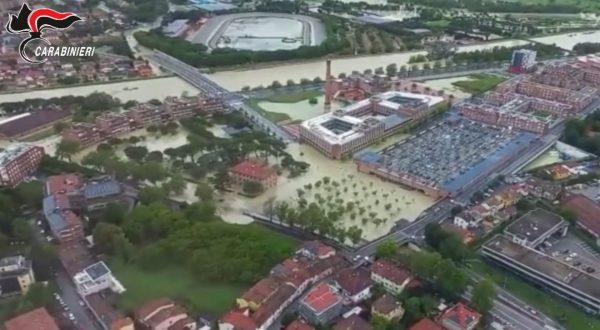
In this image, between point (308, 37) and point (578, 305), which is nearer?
point (578, 305)

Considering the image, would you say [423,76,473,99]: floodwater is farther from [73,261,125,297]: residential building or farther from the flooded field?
[73,261,125,297]: residential building

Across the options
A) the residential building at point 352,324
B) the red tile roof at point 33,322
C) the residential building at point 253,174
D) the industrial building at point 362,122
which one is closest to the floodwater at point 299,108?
the industrial building at point 362,122

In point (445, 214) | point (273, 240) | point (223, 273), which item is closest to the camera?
point (223, 273)

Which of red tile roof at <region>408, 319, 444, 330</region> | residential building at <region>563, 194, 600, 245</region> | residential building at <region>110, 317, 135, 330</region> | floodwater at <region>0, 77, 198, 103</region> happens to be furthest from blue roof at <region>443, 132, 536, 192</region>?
floodwater at <region>0, 77, 198, 103</region>

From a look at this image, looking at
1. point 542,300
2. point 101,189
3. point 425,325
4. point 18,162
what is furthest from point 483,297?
point 18,162

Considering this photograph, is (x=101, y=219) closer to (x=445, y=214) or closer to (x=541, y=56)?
(x=445, y=214)

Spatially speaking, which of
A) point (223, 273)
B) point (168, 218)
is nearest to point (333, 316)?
point (223, 273)

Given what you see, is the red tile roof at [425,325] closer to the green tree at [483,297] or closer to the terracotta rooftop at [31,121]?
the green tree at [483,297]
